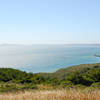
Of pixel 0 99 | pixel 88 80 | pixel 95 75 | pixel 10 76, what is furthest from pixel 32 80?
pixel 0 99

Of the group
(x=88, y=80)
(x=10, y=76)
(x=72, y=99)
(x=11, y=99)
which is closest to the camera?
(x=72, y=99)

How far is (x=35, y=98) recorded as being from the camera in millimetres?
2217

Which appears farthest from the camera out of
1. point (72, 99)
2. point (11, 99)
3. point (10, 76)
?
point (10, 76)

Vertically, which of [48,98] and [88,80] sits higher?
[48,98]

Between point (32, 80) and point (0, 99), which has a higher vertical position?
point (0, 99)

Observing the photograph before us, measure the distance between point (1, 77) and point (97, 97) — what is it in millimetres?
11599

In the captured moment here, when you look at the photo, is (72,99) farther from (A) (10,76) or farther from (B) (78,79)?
(A) (10,76)

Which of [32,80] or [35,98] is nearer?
[35,98]

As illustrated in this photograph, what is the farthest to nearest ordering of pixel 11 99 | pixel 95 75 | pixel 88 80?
pixel 95 75 < pixel 88 80 < pixel 11 99

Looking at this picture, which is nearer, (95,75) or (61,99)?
(61,99)

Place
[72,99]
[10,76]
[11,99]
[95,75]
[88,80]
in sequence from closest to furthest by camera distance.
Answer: [72,99] → [11,99] → [88,80] → [95,75] → [10,76]

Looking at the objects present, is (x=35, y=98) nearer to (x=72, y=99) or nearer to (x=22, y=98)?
(x=22, y=98)

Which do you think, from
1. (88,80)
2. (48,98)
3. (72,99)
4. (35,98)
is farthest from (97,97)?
(88,80)

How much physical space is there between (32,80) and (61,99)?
10.1 metres
